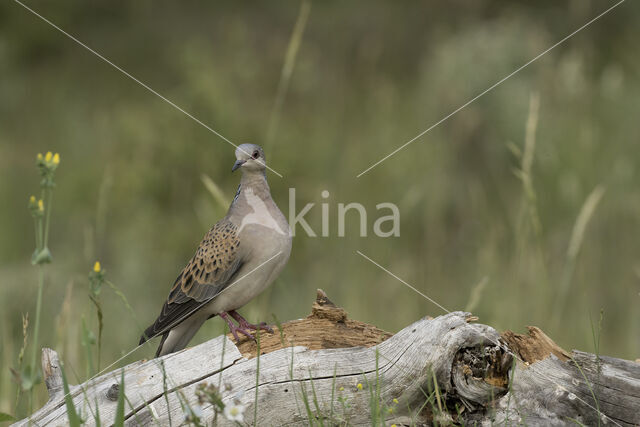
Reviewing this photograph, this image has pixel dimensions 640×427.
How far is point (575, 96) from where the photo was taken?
736cm

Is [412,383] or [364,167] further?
[364,167]

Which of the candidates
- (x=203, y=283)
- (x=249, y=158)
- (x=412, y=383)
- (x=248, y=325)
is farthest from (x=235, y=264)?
(x=412, y=383)

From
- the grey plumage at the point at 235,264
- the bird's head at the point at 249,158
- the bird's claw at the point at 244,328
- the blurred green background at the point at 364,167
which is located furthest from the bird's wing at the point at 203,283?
the blurred green background at the point at 364,167

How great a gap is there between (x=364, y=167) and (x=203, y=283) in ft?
13.4

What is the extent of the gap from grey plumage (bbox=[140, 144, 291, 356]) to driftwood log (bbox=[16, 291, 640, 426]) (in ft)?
1.46

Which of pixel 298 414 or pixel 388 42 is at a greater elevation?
pixel 388 42

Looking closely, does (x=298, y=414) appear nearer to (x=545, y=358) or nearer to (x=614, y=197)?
(x=545, y=358)

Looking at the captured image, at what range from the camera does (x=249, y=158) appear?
334 cm

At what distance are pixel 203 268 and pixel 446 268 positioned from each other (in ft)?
11.9

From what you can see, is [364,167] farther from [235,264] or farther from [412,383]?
[412,383]

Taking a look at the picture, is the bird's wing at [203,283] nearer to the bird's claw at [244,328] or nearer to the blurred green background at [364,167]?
the bird's claw at [244,328]

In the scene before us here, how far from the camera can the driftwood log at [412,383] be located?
2457 mm

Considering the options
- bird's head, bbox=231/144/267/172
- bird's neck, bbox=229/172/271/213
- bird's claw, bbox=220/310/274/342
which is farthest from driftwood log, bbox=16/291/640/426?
bird's head, bbox=231/144/267/172

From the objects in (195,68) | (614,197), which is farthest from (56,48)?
(614,197)
